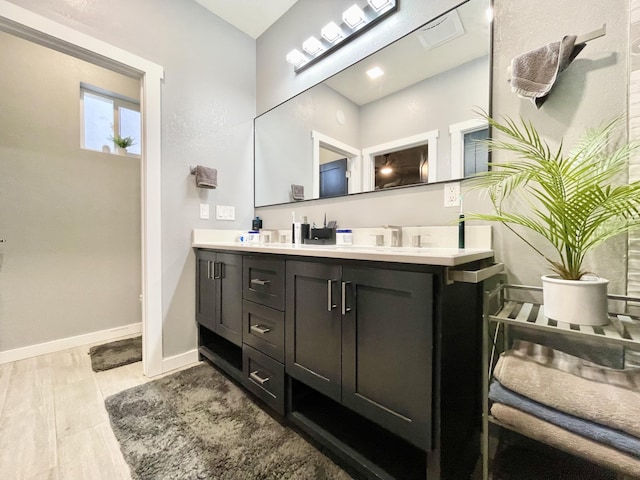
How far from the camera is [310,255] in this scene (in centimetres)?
105

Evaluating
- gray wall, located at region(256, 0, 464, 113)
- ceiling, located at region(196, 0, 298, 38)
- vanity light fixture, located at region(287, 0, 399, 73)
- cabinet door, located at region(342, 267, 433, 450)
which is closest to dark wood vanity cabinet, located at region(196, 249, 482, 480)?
cabinet door, located at region(342, 267, 433, 450)

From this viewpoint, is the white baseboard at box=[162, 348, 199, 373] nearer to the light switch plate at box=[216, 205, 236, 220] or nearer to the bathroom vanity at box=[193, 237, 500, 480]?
the bathroom vanity at box=[193, 237, 500, 480]

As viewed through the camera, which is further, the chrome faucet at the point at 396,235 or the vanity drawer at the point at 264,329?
the chrome faucet at the point at 396,235

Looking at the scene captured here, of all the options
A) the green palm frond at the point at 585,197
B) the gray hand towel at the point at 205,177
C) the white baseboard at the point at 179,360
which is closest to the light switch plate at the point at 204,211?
the gray hand towel at the point at 205,177

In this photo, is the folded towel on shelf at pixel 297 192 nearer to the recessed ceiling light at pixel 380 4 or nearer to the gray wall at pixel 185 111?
the gray wall at pixel 185 111

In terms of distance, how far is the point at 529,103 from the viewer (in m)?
1.07

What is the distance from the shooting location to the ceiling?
1944 mm

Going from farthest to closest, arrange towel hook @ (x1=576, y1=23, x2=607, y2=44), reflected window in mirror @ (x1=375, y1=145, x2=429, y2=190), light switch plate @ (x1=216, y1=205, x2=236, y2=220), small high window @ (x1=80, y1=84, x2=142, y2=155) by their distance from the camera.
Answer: small high window @ (x1=80, y1=84, x2=142, y2=155) → light switch plate @ (x1=216, y1=205, x2=236, y2=220) → reflected window in mirror @ (x1=375, y1=145, x2=429, y2=190) → towel hook @ (x1=576, y1=23, x2=607, y2=44)

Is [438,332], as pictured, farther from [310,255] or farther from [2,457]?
[2,457]

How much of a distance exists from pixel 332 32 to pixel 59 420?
268 cm

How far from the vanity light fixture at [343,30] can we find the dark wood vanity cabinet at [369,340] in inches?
59.6

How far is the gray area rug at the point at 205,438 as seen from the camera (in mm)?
980

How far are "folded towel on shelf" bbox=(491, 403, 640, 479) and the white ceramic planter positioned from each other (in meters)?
0.30

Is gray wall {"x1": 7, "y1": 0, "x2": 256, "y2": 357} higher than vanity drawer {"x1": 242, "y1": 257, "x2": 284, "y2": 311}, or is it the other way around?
gray wall {"x1": 7, "y1": 0, "x2": 256, "y2": 357}
